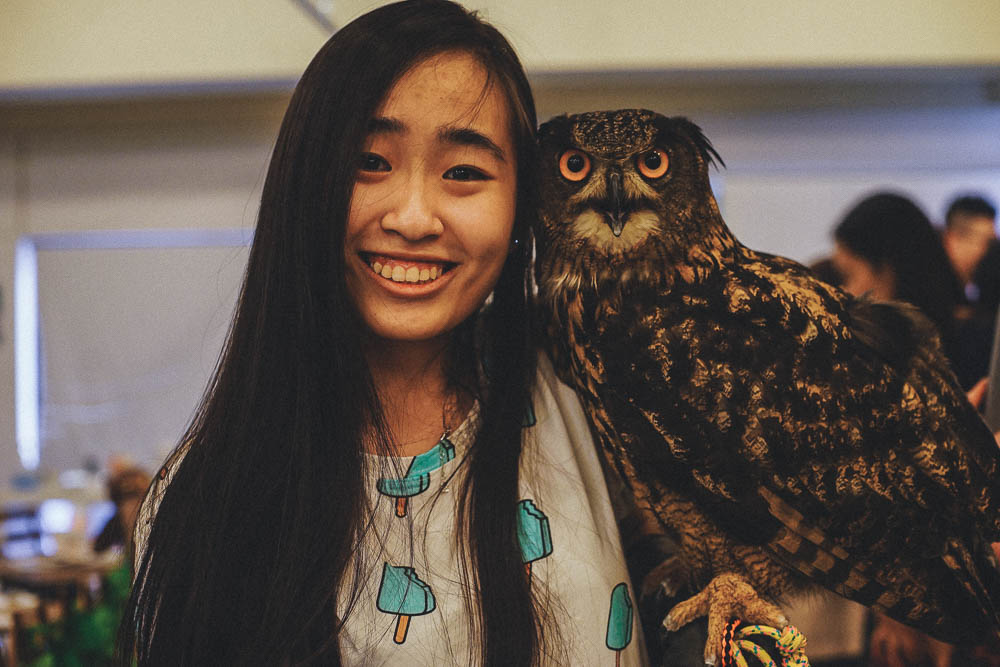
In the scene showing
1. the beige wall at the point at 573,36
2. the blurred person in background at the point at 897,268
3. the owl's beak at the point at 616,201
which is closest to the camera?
the owl's beak at the point at 616,201

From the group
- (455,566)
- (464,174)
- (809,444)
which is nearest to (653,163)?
(464,174)

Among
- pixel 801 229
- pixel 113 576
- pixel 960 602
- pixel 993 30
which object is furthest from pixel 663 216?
pixel 801 229

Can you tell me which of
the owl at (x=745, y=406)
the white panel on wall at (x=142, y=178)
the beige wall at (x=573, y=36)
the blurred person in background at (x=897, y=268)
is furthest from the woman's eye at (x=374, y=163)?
the white panel on wall at (x=142, y=178)

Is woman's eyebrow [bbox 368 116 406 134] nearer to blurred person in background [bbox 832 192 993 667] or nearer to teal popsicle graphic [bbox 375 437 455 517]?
teal popsicle graphic [bbox 375 437 455 517]

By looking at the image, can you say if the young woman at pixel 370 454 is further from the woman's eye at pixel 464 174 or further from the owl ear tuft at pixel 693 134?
the owl ear tuft at pixel 693 134

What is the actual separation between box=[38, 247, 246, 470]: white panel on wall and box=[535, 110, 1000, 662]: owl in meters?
3.11

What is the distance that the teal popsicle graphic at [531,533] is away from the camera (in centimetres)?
73

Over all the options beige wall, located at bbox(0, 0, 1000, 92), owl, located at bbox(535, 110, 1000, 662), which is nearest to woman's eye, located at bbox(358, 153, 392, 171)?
owl, located at bbox(535, 110, 1000, 662)

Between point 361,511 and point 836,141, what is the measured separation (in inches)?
129

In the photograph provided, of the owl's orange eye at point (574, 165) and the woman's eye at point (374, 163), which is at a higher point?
the owl's orange eye at point (574, 165)

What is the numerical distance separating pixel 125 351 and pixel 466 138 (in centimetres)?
351

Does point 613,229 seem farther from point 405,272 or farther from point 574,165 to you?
point 405,272

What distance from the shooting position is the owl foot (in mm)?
750

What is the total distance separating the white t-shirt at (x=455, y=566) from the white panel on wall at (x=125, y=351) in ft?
10.1
